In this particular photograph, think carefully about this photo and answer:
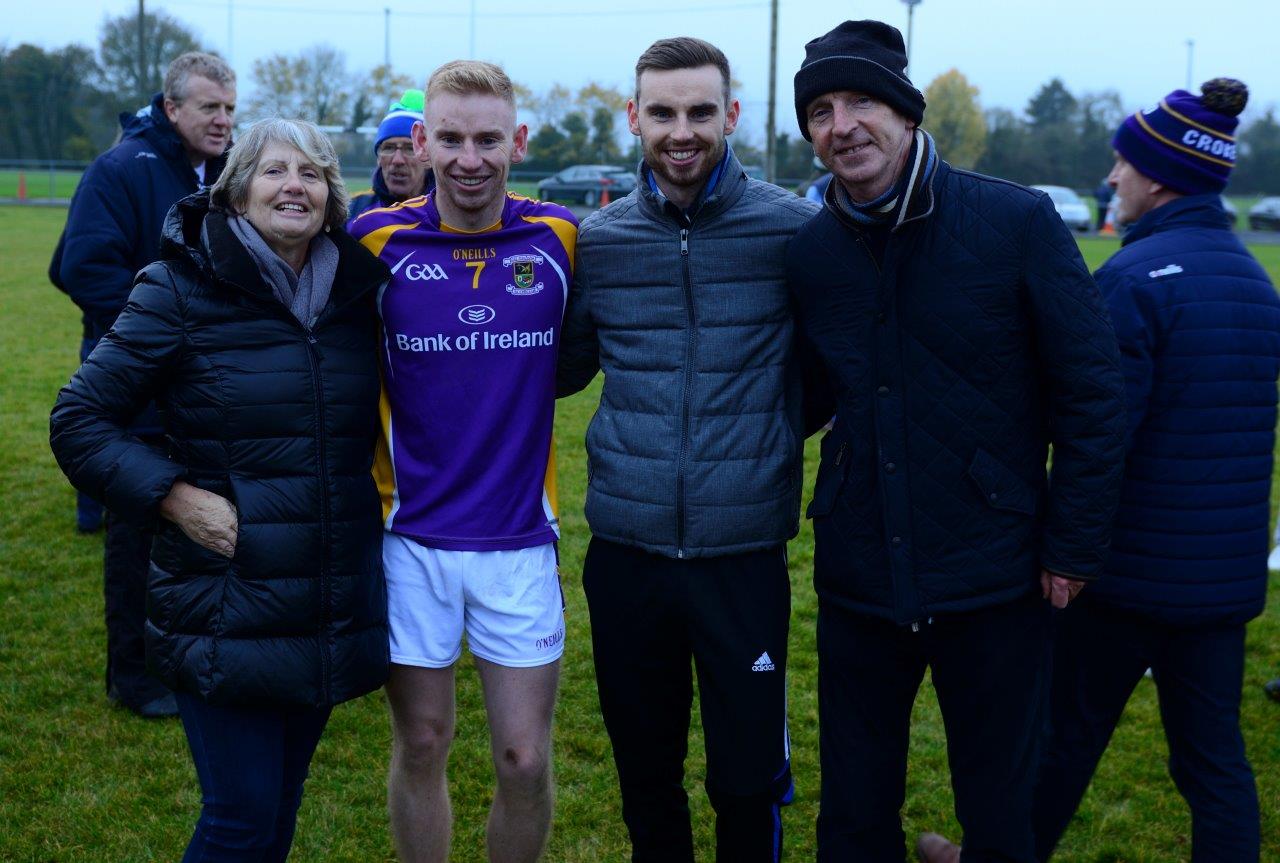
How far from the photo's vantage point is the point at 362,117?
53.9 meters

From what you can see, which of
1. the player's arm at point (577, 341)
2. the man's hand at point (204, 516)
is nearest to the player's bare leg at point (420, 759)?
the man's hand at point (204, 516)

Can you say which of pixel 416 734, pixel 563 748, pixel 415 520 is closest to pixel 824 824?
pixel 416 734

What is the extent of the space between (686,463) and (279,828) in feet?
4.39

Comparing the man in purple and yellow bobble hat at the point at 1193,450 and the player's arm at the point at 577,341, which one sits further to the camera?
the player's arm at the point at 577,341

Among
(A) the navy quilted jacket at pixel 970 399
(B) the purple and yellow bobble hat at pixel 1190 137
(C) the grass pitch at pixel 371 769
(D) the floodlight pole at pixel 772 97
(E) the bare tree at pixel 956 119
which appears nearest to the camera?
(A) the navy quilted jacket at pixel 970 399

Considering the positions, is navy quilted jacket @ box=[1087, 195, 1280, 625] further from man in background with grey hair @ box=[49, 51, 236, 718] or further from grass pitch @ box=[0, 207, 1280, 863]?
man in background with grey hair @ box=[49, 51, 236, 718]

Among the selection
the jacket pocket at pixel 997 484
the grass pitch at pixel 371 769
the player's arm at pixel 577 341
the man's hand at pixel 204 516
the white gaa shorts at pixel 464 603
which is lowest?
the grass pitch at pixel 371 769

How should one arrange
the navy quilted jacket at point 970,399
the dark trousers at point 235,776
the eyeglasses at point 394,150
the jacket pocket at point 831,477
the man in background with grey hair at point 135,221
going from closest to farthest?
the navy quilted jacket at point 970,399
the dark trousers at point 235,776
the jacket pocket at point 831,477
the man in background with grey hair at point 135,221
the eyeglasses at point 394,150

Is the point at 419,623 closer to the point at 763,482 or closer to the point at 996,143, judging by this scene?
the point at 763,482

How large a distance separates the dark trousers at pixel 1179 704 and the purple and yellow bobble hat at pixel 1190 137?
1103 millimetres

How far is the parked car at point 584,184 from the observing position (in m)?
35.3

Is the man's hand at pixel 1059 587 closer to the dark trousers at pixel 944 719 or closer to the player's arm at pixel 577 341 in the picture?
the dark trousers at pixel 944 719

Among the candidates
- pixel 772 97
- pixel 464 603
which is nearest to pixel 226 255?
pixel 464 603

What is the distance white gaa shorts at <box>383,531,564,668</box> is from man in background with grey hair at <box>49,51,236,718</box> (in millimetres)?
1759
